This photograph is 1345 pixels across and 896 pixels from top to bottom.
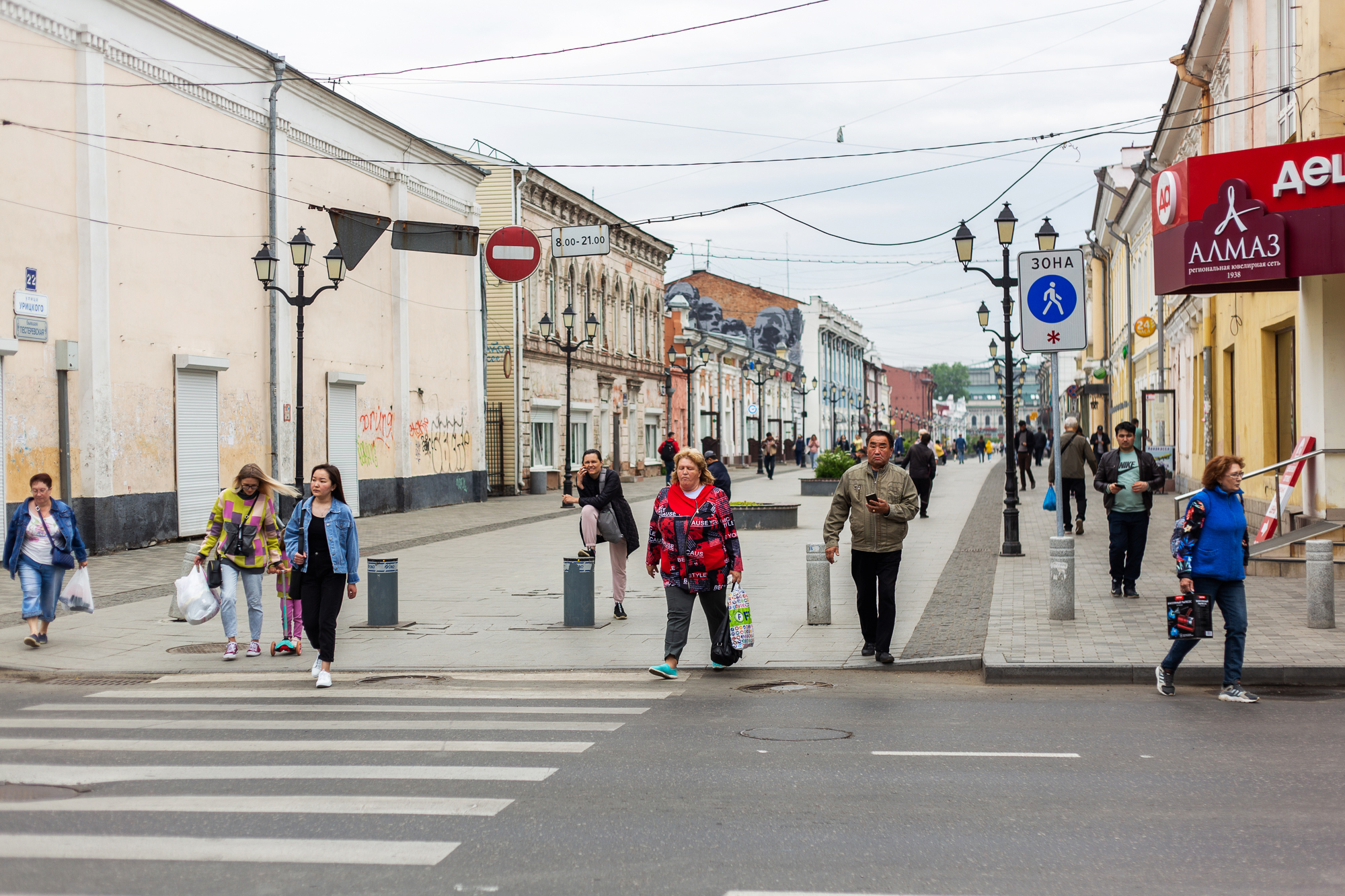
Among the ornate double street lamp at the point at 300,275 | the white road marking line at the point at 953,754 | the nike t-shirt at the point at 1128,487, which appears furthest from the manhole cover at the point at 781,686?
the ornate double street lamp at the point at 300,275

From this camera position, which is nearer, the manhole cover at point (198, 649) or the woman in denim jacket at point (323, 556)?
the woman in denim jacket at point (323, 556)

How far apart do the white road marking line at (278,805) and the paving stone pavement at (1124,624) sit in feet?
17.0

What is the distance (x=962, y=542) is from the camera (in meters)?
20.4

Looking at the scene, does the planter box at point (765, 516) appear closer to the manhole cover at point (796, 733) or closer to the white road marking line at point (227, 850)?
the manhole cover at point (796, 733)

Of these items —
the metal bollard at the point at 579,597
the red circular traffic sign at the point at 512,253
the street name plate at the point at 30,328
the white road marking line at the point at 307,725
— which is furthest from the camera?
the red circular traffic sign at the point at 512,253

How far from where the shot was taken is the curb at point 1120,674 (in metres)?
9.06

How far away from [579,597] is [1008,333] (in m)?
10.4

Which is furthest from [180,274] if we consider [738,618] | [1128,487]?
[1128,487]

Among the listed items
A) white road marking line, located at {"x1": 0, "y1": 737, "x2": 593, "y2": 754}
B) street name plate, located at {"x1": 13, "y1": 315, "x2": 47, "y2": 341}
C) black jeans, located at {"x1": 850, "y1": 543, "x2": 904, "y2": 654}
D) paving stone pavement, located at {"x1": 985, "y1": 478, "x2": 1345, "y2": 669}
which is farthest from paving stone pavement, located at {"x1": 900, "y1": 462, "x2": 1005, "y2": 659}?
street name plate, located at {"x1": 13, "y1": 315, "x2": 47, "y2": 341}

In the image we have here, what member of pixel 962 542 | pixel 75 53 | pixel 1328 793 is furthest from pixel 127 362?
pixel 1328 793

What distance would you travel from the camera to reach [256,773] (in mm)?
6504

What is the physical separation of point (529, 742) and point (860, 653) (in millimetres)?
3981

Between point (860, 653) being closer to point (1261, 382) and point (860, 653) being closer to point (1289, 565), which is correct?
point (1289, 565)

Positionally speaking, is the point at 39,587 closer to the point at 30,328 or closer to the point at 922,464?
the point at 30,328
